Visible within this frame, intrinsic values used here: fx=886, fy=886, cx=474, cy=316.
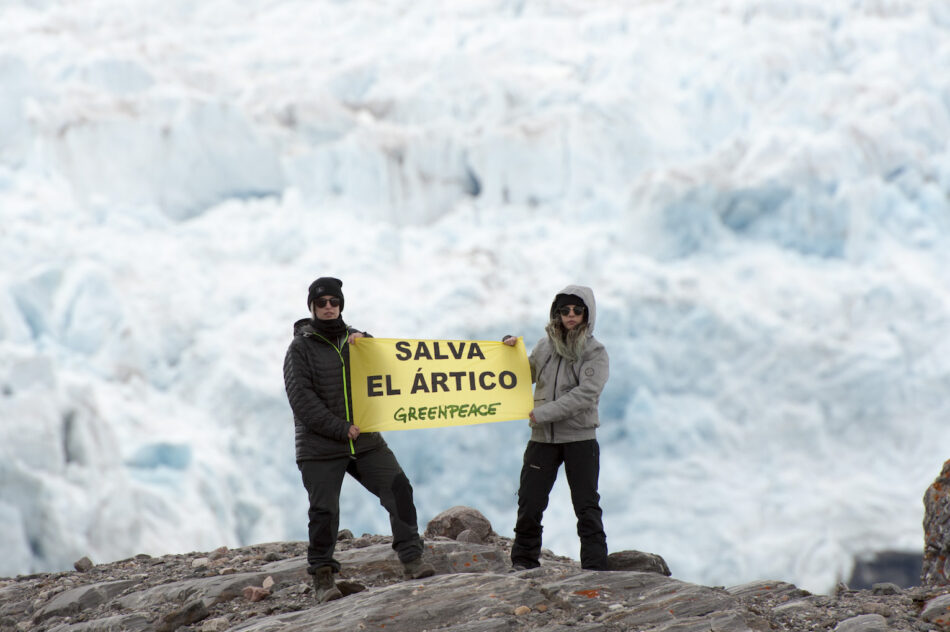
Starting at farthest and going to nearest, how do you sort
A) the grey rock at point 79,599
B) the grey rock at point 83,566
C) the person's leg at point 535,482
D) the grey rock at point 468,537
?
the grey rock at point 83,566 → the grey rock at point 468,537 → the grey rock at point 79,599 → the person's leg at point 535,482

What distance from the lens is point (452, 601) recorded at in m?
3.08

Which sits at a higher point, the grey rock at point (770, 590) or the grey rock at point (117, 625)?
the grey rock at point (117, 625)

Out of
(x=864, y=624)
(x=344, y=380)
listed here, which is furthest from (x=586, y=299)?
(x=864, y=624)

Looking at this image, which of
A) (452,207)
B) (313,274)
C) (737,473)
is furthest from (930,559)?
(452,207)

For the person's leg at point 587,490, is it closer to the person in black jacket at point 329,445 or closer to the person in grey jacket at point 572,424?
the person in grey jacket at point 572,424

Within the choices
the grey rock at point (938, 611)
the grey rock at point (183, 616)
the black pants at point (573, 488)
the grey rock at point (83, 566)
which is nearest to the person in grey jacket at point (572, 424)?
the black pants at point (573, 488)

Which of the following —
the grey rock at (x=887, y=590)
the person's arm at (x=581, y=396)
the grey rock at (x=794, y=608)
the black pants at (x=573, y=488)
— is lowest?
the grey rock at (x=887, y=590)

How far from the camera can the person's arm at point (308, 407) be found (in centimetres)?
326

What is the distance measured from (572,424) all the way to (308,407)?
3.32ft

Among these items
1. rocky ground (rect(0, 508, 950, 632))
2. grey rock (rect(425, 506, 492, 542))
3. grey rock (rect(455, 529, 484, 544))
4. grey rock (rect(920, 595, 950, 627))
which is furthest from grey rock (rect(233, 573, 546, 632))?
grey rock (rect(920, 595, 950, 627))

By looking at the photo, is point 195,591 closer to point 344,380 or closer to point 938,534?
point 344,380

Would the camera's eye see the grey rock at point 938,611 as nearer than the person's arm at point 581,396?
Yes

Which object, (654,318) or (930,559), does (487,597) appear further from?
(654,318)

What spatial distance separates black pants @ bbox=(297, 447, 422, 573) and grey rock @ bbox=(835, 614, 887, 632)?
1.55 m
